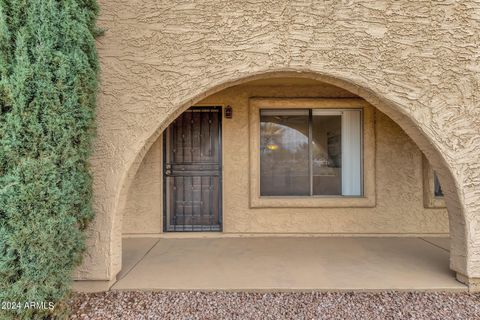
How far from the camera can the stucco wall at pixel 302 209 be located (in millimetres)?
6484

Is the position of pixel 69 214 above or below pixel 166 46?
below

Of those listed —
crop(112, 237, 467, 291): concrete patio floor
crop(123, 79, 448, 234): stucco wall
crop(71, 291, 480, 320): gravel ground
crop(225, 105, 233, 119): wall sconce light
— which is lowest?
crop(71, 291, 480, 320): gravel ground

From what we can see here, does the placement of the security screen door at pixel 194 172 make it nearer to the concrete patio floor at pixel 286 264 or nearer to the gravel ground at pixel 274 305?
the concrete patio floor at pixel 286 264

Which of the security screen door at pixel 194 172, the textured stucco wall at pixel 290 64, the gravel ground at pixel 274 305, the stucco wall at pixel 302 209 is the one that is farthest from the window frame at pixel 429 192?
the security screen door at pixel 194 172

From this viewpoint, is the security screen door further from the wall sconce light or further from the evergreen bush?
the evergreen bush

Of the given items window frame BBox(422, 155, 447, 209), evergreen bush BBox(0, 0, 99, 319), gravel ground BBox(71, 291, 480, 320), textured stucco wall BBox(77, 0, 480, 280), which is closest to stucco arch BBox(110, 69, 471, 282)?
textured stucco wall BBox(77, 0, 480, 280)

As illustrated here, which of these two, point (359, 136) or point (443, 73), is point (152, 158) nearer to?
point (359, 136)

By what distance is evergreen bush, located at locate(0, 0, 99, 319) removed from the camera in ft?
9.61

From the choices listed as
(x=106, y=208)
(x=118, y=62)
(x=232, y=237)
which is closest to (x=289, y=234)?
(x=232, y=237)

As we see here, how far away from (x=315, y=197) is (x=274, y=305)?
3.42m

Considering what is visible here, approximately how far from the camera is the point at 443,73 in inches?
155

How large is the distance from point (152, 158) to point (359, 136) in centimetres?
530

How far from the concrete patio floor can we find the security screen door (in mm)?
638

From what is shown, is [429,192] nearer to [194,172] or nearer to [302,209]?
[302,209]
